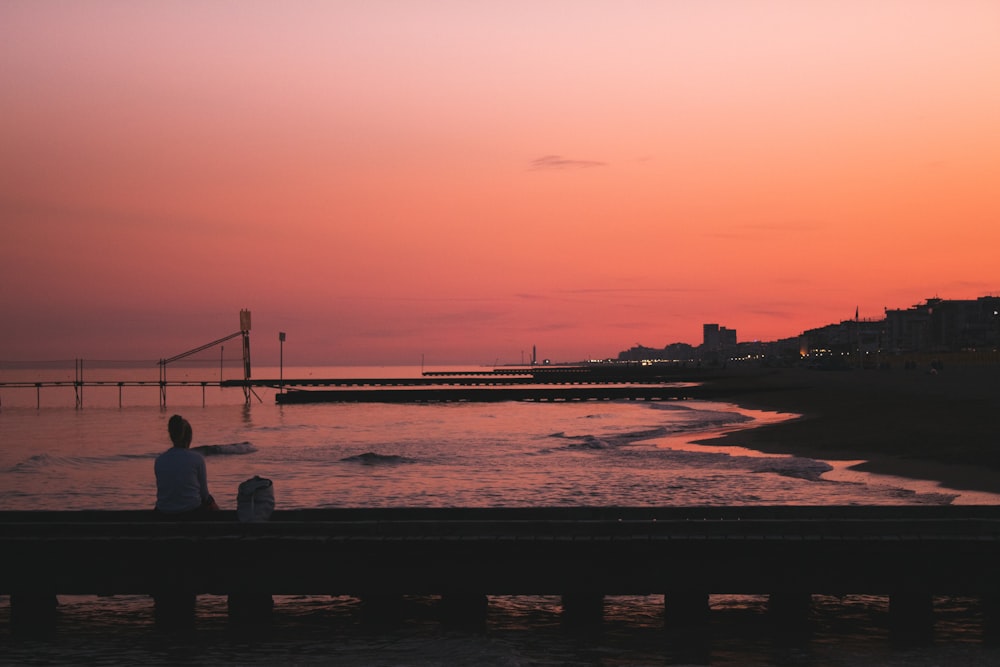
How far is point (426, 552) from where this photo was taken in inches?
420

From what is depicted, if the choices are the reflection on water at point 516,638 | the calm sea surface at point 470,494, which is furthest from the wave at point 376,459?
the reflection on water at point 516,638

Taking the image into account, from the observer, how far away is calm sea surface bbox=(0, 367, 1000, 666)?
10.2 metres

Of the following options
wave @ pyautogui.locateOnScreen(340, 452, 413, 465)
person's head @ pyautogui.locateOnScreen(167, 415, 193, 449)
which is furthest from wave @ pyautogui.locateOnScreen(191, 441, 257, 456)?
person's head @ pyautogui.locateOnScreen(167, 415, 193, 449)

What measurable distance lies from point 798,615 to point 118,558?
7619mm

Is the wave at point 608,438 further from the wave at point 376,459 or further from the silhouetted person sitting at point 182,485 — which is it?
the silhouetted person sitting at point 182,485

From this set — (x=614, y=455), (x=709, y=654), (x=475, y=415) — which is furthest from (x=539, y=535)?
(x=475, y=415)

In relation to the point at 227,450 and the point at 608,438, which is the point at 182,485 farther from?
the point at 608,438

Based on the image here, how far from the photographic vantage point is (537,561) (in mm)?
10625

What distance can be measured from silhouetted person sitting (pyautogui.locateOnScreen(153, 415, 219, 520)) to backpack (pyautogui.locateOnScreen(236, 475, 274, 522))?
1.14 feet

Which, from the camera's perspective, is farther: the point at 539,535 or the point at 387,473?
the point at 387,473

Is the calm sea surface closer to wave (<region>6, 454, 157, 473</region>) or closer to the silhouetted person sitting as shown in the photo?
wave (<region>6, 454, 157, 473</region>)

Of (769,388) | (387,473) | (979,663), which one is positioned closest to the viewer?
(979,663)

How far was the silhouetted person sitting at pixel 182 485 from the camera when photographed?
10961 millimetres

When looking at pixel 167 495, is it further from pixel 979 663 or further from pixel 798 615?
pixel 979 663
